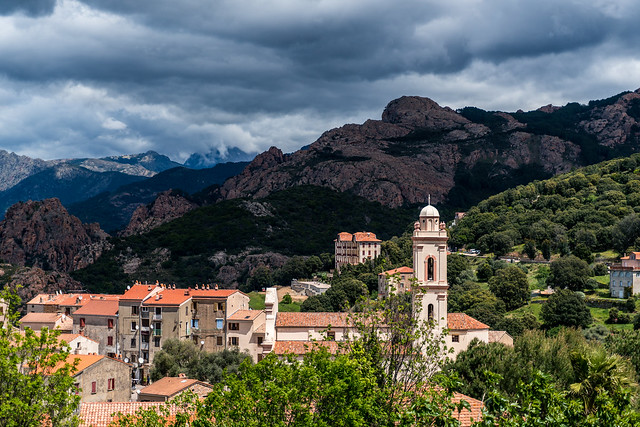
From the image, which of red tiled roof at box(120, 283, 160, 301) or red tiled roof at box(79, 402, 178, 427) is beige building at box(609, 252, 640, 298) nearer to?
red tiled roof at box(120, 283, 160, 301)

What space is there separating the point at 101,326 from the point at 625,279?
78589mm

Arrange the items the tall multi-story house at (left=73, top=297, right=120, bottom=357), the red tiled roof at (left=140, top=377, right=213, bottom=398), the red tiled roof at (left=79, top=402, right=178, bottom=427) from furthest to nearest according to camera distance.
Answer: the tall multi-story house at (left=73, top=297, right=120, bottom=357)
the red tiled roof at (left=140, top=377, right=213, bottom=398)
the red tiled roof at (left=79, top=402, right=178, bottom=427)

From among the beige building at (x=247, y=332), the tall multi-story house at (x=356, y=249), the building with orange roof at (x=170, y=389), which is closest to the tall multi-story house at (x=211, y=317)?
the beige building at (x=247, y=332)

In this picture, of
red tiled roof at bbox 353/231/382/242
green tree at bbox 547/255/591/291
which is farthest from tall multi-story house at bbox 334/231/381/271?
green tree at bbox 547/255/591/291

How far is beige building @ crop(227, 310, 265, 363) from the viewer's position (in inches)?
2990

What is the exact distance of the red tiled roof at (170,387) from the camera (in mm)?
52594

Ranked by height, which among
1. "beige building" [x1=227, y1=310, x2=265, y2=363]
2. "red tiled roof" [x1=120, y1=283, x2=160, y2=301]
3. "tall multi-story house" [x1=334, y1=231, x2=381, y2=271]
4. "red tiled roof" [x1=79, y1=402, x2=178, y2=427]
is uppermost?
"tall multi-story house" [x1=334, y1=231, x2=381, y2=271]

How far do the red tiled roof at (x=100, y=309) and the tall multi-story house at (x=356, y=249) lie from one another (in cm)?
8423

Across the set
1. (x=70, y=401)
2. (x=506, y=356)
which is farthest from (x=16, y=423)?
(x=506, y=356)

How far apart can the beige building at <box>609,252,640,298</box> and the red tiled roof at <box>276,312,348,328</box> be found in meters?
60.6

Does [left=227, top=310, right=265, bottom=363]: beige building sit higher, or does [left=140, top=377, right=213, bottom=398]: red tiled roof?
[left=227, top=310, right=265, bottom=363]: beige building

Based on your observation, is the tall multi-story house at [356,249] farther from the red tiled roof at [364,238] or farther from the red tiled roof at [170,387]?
the red tiled roof at [170,387]

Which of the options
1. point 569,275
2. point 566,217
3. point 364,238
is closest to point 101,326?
point 569,275

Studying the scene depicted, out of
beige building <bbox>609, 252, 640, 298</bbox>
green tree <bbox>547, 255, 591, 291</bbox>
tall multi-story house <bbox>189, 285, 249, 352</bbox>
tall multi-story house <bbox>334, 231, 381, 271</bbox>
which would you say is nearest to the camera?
tall multi-story house <bbox>189, 285, 249, 352</bbox>
